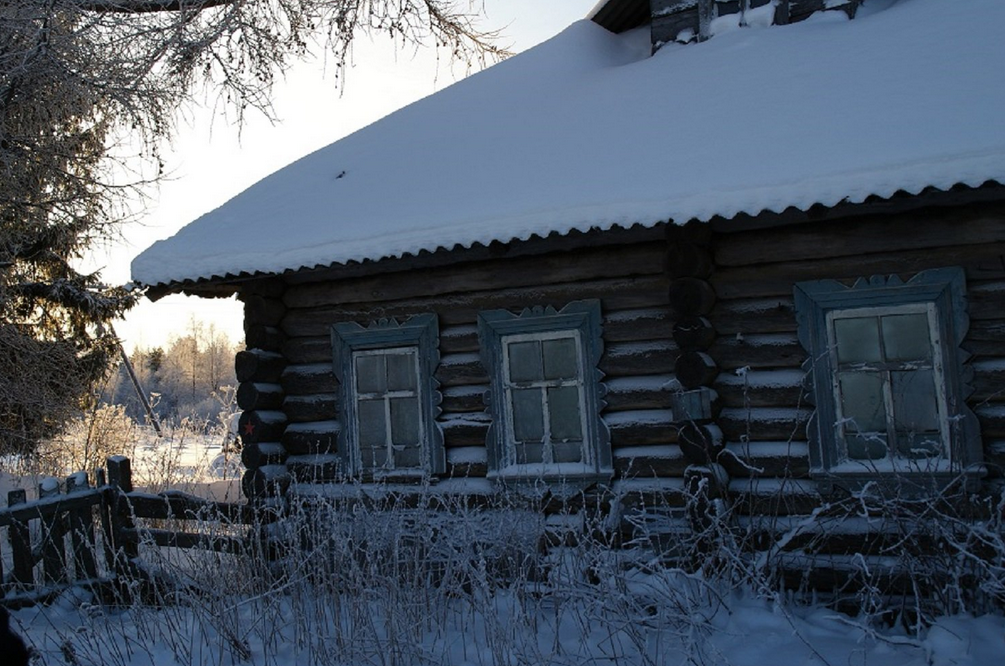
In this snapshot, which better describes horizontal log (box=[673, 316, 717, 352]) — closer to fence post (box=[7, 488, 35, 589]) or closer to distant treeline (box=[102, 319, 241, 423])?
fence post (box=[7, 488, 35, 589])

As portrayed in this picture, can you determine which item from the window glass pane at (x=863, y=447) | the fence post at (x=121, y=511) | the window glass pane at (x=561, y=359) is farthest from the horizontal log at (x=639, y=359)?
the fence post at (x=121, y=511)

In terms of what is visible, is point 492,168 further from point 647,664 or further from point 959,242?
point 647,664

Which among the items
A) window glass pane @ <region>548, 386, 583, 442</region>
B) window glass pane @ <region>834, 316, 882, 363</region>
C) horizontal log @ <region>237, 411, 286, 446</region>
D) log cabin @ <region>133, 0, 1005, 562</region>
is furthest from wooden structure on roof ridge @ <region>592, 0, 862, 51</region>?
horizontal log @ <region>237, 411, 286, 446</region>

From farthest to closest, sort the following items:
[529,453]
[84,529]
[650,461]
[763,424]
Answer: [84,529]
[529,453]
[650,461]
[763,424]

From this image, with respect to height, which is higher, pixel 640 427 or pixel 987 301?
pixel 987 301

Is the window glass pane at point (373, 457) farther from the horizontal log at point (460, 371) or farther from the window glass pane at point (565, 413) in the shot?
the window glass pane at point (565, 413)

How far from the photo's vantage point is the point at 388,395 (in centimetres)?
696

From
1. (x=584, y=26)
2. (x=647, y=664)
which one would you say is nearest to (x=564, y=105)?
(x=584, y=26)

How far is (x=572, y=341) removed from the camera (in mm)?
6324

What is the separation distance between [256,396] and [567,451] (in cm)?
261

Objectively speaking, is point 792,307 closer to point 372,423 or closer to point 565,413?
point 565,413

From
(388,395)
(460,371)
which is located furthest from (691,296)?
(388,395)

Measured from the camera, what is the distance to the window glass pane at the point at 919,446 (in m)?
5.20

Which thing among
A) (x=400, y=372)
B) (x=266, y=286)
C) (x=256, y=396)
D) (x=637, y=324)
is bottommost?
(x=256, y=396)
